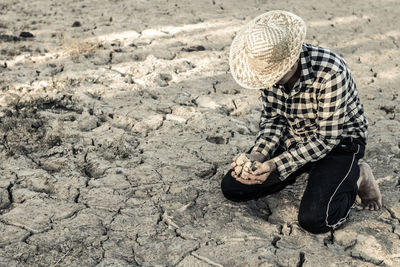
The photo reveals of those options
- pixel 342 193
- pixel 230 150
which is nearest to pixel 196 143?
pixel 230 150

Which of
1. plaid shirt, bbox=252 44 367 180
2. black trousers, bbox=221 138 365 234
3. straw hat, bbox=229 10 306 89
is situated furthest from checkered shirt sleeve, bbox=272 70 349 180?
straw hat, bbox=229 10 306 89

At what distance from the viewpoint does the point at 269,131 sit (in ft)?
8.79

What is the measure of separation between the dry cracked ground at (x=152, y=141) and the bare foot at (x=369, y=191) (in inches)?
3.2

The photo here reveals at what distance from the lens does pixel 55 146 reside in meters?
3.17

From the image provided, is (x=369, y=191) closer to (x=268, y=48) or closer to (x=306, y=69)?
(x=306, y=69)

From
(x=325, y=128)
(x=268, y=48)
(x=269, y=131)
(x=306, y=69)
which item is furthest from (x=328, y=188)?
(x=268, y=48)

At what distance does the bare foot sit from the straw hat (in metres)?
0.86

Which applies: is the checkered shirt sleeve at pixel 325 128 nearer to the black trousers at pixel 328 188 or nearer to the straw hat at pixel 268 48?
the black trousers at pixel 328 188

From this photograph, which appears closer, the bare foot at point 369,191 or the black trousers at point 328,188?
the black trousers at point 328,188

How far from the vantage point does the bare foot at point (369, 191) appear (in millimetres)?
2572

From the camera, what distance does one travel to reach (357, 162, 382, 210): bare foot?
8.44 ft

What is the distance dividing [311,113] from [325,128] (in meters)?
0.14

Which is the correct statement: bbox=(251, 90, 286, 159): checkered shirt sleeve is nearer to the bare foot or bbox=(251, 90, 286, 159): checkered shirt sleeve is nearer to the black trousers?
the black trousers

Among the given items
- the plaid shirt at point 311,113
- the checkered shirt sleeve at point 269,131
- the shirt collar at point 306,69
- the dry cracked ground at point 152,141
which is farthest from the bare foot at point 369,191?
the shirt collar at point 306,69
